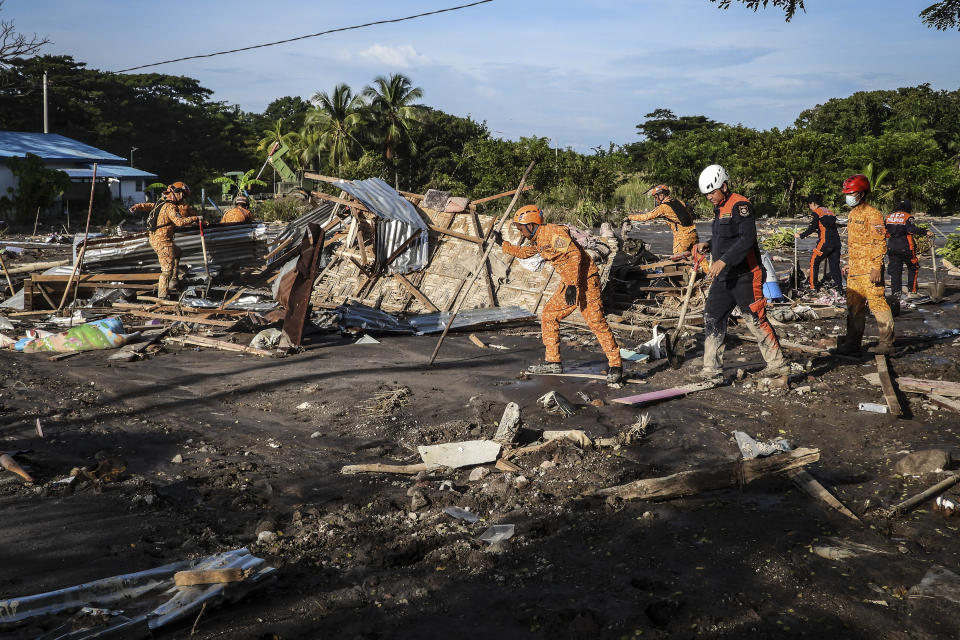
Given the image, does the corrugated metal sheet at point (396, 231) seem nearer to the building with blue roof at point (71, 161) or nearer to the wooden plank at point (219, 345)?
the wooden plank at point (219, 345)

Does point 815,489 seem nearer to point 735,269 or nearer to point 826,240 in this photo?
point 735,269

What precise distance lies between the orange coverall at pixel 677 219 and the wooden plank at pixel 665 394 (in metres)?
3.51

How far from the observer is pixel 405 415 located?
666 centimetres

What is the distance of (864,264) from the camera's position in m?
7.80

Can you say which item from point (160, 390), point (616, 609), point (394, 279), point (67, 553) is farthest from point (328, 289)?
point (616, 609)

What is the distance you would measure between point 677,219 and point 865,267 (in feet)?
10.9

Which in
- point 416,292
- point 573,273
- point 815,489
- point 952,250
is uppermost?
point 952,250

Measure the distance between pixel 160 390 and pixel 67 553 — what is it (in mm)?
3626

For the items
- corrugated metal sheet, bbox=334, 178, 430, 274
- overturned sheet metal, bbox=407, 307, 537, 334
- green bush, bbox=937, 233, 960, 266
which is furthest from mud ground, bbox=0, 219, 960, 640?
green bush, bbox=937, 233, 960, 266

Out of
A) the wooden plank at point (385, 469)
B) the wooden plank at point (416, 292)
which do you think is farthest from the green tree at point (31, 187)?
the wooden plank at point (385, 469)

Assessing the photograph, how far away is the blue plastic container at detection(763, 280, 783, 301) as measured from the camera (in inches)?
471

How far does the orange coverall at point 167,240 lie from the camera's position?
11633 millimetres

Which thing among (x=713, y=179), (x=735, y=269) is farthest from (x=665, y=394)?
(x=713, y=179)

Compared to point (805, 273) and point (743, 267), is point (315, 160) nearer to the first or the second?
point (805, 273)
